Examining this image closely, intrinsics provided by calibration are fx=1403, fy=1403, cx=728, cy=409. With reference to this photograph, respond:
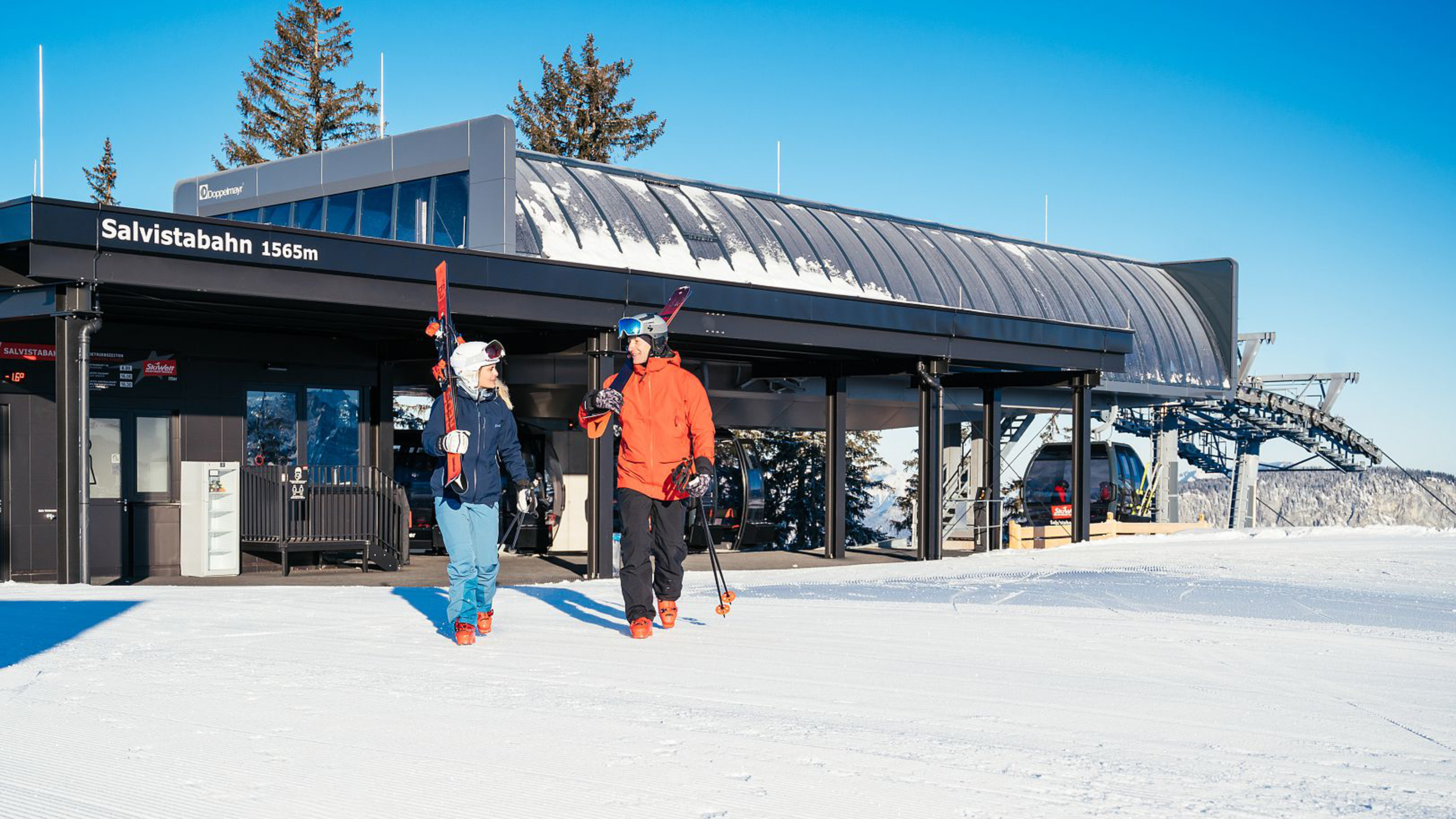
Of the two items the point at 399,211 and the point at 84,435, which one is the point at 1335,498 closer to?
the point at 399,211

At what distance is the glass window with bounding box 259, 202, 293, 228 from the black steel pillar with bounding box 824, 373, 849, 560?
27.7ft

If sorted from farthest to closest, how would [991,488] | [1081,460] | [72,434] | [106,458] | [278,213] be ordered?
[991,488], [1081,460], [278,213], [106,458], [72,434]

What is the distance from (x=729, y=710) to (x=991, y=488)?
57.0ft

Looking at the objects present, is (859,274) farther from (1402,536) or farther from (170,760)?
(170,760)

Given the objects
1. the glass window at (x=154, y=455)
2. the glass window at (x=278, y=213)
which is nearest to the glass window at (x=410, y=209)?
the glass window at (x=278, y=213)

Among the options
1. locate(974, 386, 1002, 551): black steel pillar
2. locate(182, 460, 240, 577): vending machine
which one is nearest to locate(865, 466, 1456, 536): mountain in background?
locate(974, 386, 1002, 551): black steel pillar

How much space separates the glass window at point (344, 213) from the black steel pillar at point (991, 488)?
1006 cm

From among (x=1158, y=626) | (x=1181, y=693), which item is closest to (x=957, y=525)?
(x=1158, y=626)

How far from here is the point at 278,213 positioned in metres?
21.2

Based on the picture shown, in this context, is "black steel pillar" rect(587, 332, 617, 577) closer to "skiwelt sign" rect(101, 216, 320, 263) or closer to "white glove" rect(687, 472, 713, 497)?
"skiwelt sign" rect(101, 216, 320, 263)

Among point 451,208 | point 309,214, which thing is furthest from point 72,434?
point 309,214

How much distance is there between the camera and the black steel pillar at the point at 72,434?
11656 millimetres

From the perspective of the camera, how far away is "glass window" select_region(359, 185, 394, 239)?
19.2 m

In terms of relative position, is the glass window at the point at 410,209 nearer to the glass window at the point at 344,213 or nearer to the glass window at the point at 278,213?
the glass window at the point at 344,213
